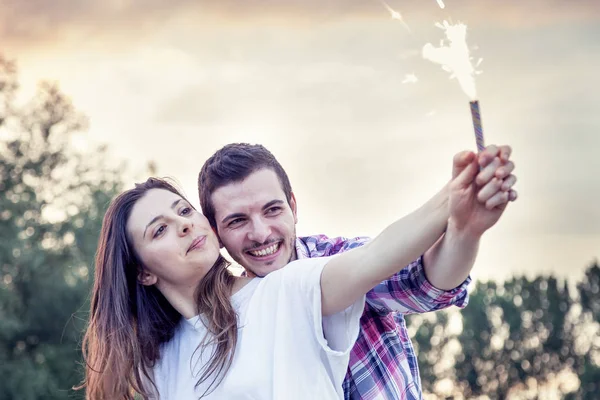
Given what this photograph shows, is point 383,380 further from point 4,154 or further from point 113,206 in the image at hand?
point 4,154

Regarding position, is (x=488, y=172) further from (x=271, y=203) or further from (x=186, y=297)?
(x=186, y=297)

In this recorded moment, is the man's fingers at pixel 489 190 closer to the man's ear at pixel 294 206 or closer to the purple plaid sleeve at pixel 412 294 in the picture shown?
the purple plaid sleeve at pixel 412 294

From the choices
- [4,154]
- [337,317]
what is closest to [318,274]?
[337,317]

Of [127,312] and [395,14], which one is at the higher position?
[395,14]

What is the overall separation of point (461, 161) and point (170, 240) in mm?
1441

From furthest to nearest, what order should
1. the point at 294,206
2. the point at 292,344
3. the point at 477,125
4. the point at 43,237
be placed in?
the point at 43,237 → the point at 294,206 → the point at 292,344 → the point at 477,125

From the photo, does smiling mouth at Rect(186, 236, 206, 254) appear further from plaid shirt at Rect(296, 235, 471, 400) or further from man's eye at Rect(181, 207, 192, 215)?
plaid shirt at Rect(296, 235, 471, 400)

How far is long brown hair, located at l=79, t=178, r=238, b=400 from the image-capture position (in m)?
3.91

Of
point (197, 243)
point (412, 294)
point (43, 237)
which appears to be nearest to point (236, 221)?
point (197, 243)

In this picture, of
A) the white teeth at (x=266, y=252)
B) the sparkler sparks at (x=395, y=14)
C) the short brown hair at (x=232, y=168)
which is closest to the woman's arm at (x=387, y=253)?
the sparkler sparks at (x=395, y=14)

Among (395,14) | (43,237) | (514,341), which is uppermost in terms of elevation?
(395,14)

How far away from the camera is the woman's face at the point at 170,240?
3842 millimetres

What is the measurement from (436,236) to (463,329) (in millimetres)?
36006

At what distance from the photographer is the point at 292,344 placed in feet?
11.4
